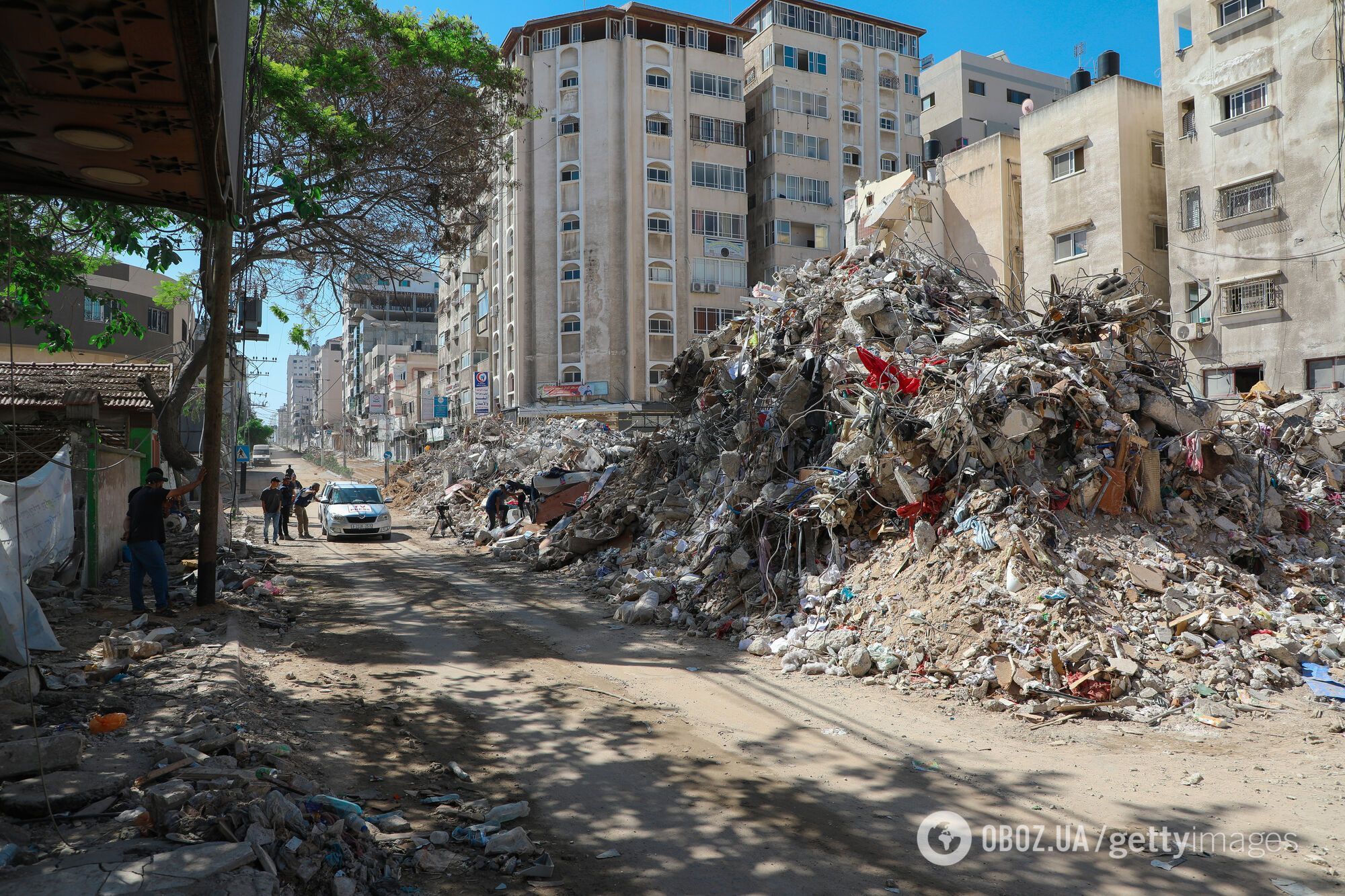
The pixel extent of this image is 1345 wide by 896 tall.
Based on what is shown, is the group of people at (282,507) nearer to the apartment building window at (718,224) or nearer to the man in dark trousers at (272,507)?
the man in dark trousers at (272,507)

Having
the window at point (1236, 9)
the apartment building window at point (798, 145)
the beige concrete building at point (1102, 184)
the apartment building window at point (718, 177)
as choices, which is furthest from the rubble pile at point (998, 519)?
the apartment building window at point (798, 145)

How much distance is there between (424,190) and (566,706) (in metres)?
10.8

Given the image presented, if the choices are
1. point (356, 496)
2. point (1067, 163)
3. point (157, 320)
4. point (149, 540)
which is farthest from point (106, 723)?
Answer: point (157, 320)

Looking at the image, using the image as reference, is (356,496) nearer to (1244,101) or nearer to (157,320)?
(157,320)

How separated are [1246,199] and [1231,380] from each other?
5.16 metres

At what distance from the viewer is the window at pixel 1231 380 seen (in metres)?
22.8

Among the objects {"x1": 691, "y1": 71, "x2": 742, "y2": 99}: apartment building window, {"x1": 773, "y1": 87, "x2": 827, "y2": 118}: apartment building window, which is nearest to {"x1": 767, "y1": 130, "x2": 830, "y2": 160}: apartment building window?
{"x1": 773, "y1": 87, "x2": 827, "y2": 118}: apartment building window

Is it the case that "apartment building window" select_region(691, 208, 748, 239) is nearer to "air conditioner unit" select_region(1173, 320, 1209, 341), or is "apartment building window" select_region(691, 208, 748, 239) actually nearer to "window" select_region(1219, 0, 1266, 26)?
"window" select_region(1219, 0, 1266, 26)

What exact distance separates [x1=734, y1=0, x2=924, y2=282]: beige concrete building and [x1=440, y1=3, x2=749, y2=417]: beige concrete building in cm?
174

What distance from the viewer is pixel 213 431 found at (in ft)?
34.3

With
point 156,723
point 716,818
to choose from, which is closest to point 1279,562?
point 716,818

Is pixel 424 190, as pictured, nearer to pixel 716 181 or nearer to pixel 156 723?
pixel 156 723

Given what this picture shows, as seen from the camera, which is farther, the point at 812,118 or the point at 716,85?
the point at 812,118

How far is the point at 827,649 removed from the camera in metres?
8.39
